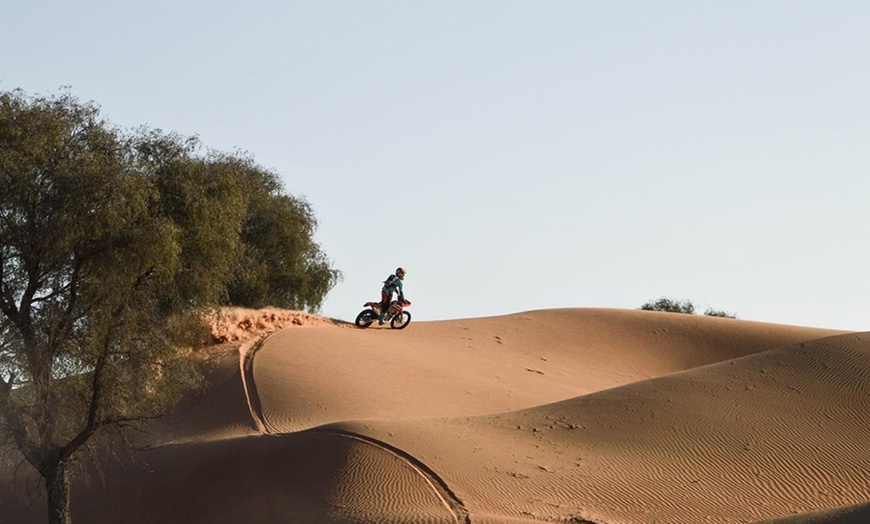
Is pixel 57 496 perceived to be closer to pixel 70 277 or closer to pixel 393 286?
pixel 70 277

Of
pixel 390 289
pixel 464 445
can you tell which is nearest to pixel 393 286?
pixel 390 289

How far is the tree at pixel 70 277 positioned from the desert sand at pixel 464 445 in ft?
7.79

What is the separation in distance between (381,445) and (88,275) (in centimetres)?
591

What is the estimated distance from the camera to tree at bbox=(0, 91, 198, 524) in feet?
67.4

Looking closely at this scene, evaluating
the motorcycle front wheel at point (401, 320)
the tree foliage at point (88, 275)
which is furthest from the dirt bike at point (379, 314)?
the tree foliage at point (88, 275)

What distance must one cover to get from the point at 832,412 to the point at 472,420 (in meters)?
7.01

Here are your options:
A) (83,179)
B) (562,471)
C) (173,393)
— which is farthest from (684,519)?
(83,179)

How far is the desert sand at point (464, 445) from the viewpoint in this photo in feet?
66.7

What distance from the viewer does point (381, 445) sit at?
72.0ft

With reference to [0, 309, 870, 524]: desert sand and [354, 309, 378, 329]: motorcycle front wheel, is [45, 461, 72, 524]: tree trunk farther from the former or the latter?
[354, 309, 378, 329]: motorcycle front wheel

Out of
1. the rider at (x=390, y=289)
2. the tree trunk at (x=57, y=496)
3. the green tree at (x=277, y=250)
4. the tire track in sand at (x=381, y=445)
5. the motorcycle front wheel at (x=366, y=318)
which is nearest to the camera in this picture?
the tire track in sand at (x=381, y=445)

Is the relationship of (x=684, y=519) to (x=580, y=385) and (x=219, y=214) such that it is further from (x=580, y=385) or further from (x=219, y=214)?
(x=580, y=385)

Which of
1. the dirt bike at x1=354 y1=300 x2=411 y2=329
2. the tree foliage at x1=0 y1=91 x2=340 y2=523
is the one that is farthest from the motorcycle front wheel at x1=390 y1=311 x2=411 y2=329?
the tree foliage at x1=0 y1=91 x2=340 y2=523

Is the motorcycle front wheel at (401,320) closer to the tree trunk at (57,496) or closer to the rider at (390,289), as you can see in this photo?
the rider at (390,289)
